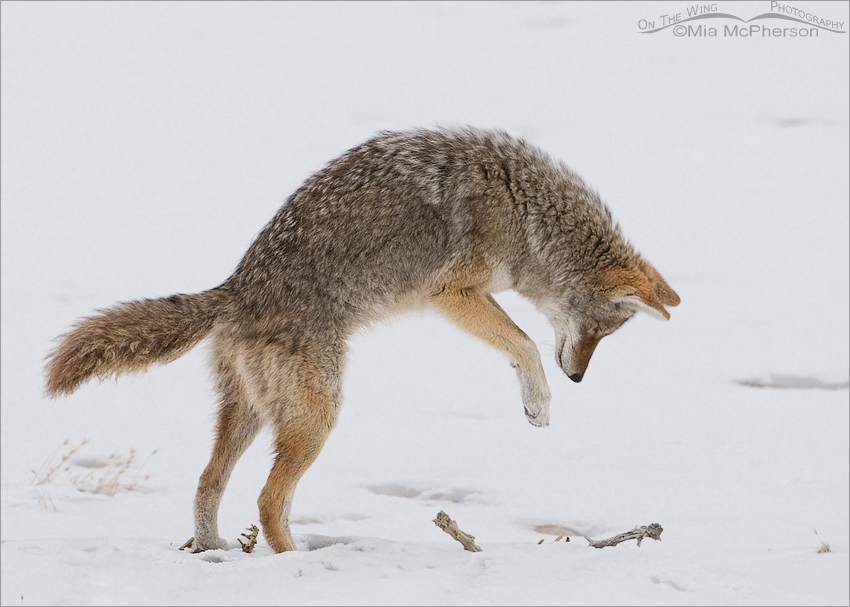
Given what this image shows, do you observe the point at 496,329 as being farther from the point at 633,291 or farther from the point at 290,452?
the point at 290,452

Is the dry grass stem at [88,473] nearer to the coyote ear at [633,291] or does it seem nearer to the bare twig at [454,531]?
the bare twig at [454,531]

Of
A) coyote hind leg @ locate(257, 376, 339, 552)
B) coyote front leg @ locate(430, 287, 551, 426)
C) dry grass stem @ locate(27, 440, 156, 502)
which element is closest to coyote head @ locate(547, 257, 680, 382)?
coyote front leg @ locate(430, 287, 551, 426)

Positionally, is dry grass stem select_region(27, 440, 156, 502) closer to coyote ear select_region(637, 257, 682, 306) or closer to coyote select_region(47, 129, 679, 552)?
coyote select_region(47, 129, 679, 552)

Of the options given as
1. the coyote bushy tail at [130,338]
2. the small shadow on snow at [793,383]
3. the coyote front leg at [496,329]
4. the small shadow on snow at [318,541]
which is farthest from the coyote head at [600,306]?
the small shadow on snow at [793,383]

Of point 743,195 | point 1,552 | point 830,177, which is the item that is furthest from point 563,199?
point 830,177

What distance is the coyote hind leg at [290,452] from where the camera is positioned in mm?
4570

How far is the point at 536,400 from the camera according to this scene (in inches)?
211

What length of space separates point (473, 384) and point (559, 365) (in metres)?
4.14

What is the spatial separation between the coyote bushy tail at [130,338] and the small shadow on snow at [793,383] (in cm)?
709

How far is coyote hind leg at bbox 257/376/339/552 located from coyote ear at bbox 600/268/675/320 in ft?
6.49

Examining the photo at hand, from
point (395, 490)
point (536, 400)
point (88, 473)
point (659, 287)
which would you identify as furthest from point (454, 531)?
point (88, 473)

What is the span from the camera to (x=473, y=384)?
33.0 ft

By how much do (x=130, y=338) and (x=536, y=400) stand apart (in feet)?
8.03

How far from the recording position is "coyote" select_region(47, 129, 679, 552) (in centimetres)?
466
